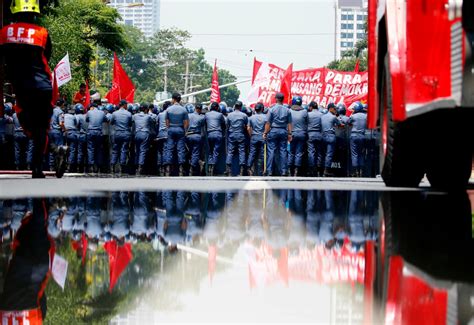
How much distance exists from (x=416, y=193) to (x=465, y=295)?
7.60 m

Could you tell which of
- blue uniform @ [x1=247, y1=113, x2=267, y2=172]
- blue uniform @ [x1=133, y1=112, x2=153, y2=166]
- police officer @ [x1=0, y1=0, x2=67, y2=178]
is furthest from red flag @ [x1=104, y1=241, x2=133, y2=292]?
blue uniform @ [x1=133, y1=112, x2=153, y2=166]

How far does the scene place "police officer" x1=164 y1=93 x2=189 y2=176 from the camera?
24750 mm

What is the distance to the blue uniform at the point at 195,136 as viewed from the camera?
82.9 ft

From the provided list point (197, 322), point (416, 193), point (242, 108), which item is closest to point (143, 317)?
point (197, 322)

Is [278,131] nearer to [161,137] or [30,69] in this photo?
[161,137]

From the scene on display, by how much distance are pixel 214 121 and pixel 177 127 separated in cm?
96

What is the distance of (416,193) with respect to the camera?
12.0 m

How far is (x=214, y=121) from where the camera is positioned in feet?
83.3

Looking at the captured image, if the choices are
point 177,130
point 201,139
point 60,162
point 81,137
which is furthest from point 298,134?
point 60,162

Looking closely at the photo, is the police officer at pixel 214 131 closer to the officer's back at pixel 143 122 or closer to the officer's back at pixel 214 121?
the officer's back at pixel 214 121

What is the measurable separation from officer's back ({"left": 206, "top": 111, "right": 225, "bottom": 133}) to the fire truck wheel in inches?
455

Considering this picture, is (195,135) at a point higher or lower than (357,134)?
lower

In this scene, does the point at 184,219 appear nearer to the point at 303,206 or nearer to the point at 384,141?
the point at 303,206

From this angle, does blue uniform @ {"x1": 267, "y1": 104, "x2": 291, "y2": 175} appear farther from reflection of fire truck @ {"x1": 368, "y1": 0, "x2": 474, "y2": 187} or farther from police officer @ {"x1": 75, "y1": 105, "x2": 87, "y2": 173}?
reflection of fire truck @ {"x1": 368, "y1": 0, "x2": 474, "y2": 187}
